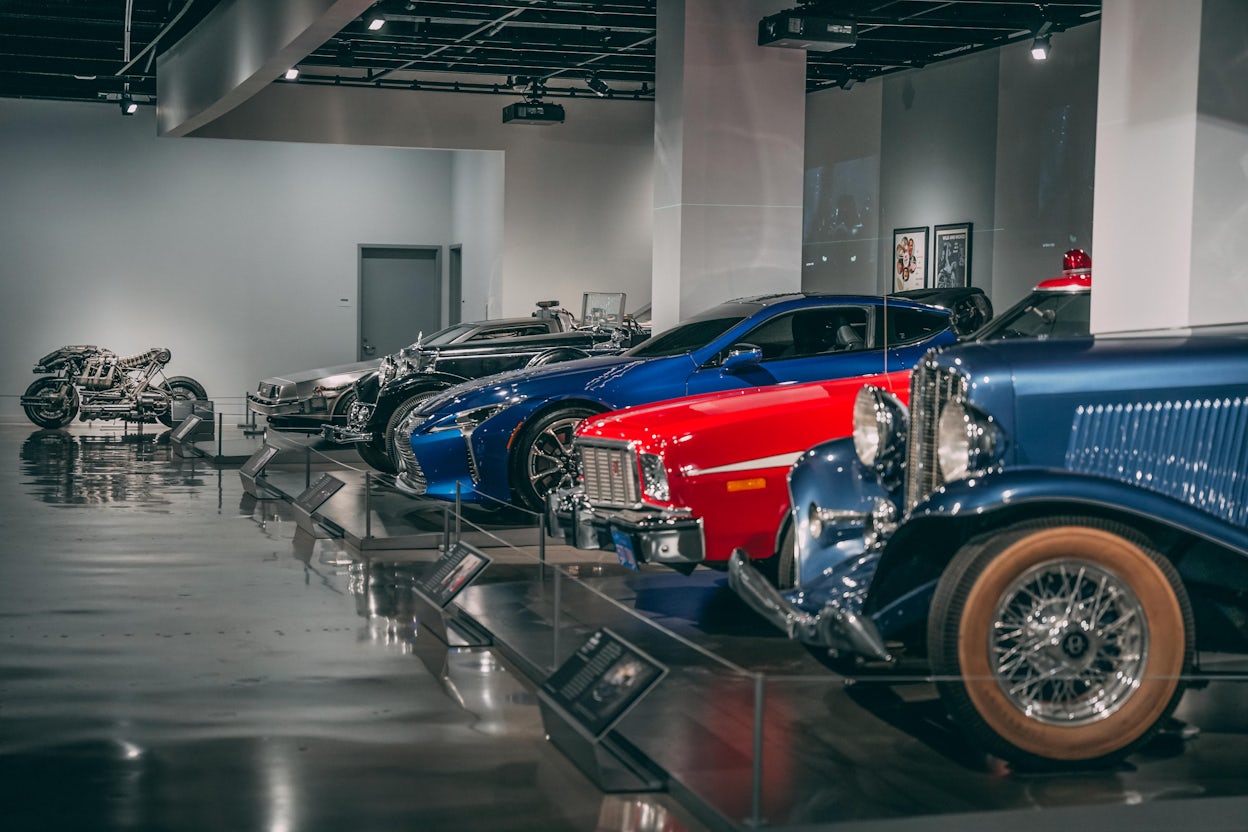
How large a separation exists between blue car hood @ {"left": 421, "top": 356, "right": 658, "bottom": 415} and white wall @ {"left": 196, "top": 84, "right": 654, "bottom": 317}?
36.2ft

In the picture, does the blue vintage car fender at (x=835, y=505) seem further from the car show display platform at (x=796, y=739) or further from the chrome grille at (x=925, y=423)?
the car show display platform at (x=796, y=739)

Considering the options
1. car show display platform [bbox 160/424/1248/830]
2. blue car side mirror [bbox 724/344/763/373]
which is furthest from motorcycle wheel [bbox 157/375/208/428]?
car show display platform [bbox 160/424/1248/830]

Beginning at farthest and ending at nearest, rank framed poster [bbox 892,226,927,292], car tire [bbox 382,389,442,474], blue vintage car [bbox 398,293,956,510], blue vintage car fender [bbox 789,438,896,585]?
framed poster [bbox 892,226,927,292]
car tire [bbox 382,389,442,474]
blue vintage car [bbox 398,293,956,510]
blue vintage car fender [bbox 789,438,896,585]

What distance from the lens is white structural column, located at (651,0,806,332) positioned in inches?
470

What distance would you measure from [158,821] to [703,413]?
10.6ft

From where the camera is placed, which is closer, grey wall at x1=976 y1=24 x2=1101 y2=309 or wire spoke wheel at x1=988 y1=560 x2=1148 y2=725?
wire spoke wheel at x1=988 y1=560 x2=1148 y2=725

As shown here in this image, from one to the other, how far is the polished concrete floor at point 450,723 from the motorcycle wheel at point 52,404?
11509 mm

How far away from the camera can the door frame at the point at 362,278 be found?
23.0 metres

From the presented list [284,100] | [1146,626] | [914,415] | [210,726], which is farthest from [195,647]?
[284,100]

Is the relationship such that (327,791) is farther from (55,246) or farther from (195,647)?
(55,246)

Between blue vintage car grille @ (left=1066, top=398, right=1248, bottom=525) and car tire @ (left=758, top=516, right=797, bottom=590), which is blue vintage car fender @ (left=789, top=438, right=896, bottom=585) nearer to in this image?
car tire @ (left=758, top=516, right=797, bottom=590)

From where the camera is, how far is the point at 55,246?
21.3m

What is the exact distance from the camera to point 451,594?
22.0ft

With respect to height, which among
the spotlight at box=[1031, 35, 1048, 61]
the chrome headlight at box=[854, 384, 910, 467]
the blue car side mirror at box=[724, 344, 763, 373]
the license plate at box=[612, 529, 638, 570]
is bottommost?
the license plate at box=[612, 529, 638, 570]
